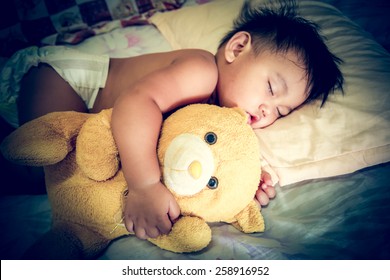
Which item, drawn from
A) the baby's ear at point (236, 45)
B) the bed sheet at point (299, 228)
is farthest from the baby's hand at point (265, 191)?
the baby's ear at point (236, 45)

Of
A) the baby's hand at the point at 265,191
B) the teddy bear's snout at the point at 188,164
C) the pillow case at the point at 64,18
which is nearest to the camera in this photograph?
the teddy bear's snout at the point at 188,164

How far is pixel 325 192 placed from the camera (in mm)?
597

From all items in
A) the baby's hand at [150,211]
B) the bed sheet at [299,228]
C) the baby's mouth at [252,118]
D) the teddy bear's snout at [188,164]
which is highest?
the teddy bear's snout at [188,164]

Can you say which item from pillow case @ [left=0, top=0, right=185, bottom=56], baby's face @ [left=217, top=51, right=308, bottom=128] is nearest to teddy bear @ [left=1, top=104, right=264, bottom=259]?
baby's face @ [left=217, top=51, right=308, bottom=128]

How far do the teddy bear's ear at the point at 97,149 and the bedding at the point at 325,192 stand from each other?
0.15m

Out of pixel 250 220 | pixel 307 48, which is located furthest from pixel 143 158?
pixel 307 48

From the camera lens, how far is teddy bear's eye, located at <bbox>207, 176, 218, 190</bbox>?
0.45 metres

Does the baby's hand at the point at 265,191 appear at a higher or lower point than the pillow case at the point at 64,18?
lower

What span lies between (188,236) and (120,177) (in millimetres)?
168

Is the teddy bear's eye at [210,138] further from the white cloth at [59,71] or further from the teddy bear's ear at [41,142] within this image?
the white cloth at [59,71]

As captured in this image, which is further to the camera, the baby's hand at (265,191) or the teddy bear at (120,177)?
the baby's hand at (265,191)

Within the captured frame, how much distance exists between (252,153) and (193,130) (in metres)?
0.11

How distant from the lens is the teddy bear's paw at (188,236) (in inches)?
18.4
